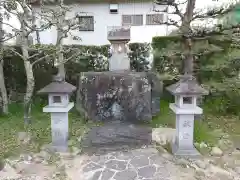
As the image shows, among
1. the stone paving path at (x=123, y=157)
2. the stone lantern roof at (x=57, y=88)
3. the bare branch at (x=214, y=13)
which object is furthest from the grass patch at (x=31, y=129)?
the bare branch at (x=214, y=13)

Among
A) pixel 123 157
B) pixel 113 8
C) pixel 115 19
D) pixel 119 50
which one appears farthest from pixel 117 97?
pixel 113 8

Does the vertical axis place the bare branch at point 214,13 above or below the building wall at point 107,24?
below

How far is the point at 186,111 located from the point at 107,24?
35.7 ft

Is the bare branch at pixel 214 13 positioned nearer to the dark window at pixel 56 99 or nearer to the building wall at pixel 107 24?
the dark window at pixel 56 99

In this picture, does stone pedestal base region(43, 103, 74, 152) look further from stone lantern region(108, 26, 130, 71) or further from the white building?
the white building

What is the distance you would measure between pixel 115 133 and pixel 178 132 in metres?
1.68

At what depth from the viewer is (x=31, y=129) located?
6.98 m

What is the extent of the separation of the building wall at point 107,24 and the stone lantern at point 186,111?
988 centimetres

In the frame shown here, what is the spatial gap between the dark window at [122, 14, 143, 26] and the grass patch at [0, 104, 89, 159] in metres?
8.46

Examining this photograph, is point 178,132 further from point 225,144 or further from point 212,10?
point 212,10

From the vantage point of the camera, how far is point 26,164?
17.6 ft

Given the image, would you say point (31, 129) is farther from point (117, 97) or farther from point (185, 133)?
point (185, 133)

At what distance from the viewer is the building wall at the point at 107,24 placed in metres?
15.1

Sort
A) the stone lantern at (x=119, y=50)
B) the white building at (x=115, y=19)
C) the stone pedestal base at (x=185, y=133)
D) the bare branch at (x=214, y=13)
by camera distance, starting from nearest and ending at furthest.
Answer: the stone pedestal base at (x=185, y=133) < the bare branch at (x=214, y=13) < the stone lantern at (x=119, y=50) < the white building at (x=115, y=19)
